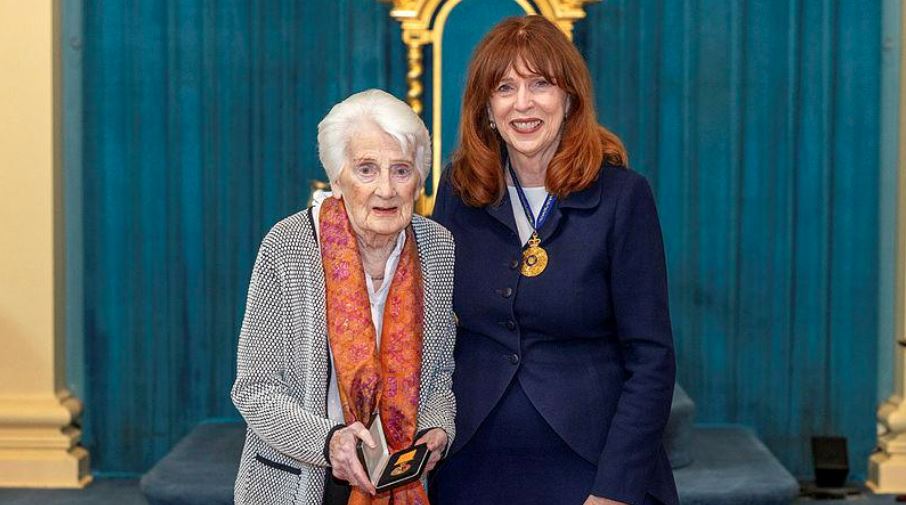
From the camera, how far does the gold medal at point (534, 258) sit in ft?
8.90

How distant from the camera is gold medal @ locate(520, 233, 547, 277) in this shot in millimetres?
2713

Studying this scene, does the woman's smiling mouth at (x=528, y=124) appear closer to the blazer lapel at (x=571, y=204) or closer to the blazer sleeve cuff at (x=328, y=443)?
the blazer lapel at (x=571, y=204)

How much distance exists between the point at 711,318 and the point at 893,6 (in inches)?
63.2

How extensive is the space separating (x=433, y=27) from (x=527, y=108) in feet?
11.6

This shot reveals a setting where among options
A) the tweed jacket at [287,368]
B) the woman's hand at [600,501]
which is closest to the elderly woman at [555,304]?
the woman's hand at [600,501]

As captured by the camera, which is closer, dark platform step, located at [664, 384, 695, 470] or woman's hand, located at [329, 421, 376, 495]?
woman's hand, located at [329, 421, 376, 495]

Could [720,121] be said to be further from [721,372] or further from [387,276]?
[387,276]

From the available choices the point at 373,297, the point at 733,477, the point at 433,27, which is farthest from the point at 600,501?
the point at 433,27

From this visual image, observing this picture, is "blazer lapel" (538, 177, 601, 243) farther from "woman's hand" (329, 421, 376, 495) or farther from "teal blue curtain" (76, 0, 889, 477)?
"teal blue curtain" (76, 0, 889, 477)

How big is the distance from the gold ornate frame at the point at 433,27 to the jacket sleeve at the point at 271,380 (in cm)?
348

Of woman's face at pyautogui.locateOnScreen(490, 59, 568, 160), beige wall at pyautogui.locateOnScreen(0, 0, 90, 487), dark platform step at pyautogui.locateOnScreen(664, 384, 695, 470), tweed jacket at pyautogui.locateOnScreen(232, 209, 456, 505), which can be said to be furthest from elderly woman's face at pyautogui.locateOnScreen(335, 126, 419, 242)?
beige wall at pyautogui.locateOnScreen(0, 0, 90, 487)

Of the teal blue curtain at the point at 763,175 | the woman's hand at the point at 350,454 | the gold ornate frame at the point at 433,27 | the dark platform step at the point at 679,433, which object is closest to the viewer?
the woman's hand at the point at 350,454

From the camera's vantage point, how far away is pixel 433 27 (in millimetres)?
6145

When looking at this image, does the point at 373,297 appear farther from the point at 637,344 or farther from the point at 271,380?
the point at 637,344
